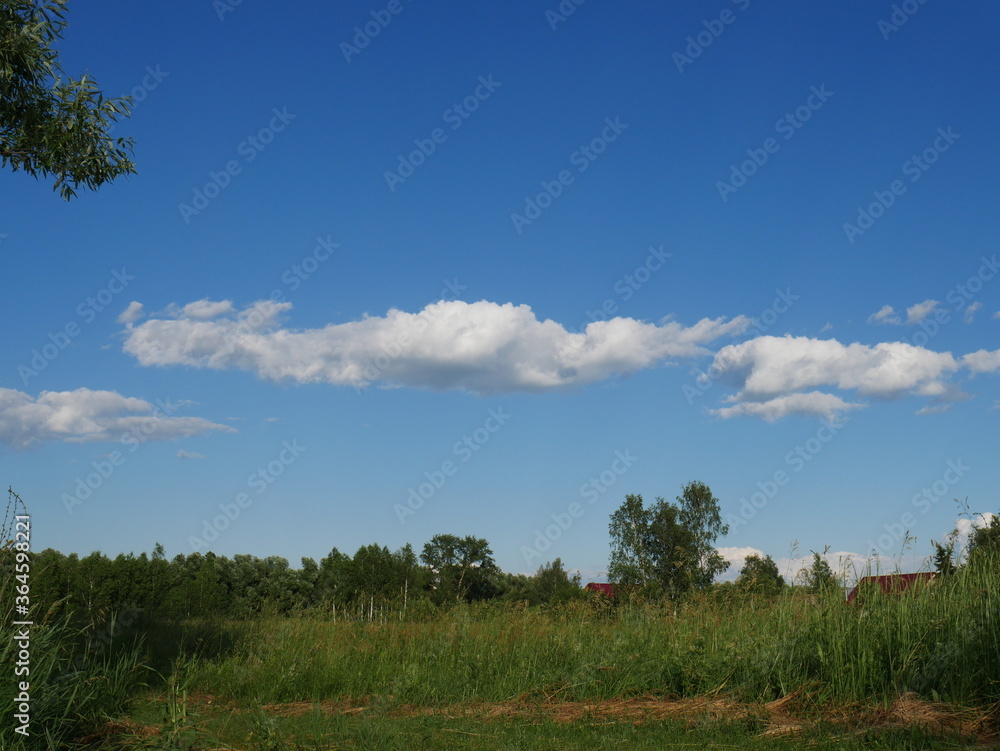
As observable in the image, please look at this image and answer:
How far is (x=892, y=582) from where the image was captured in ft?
28.9

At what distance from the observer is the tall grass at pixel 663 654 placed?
24.3 feet

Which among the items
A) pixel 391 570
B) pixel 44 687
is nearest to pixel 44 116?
pixel 44 687

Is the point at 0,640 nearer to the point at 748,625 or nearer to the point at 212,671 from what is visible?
the point at 212,671

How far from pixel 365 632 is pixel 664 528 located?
48.7m

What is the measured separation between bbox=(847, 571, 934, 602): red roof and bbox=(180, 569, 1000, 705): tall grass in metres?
0.20

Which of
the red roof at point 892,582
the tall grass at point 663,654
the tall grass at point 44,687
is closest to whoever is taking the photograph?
the tall grass at point 44,687

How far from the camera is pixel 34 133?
8352mm

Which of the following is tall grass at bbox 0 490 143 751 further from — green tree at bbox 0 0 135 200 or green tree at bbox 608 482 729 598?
green tree at bbox 608 482 729 598

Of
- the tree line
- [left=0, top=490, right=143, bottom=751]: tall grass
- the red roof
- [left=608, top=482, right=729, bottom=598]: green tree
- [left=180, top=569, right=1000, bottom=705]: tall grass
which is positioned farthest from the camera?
[left=608, top=482, right=729, bottom=598]: green tree

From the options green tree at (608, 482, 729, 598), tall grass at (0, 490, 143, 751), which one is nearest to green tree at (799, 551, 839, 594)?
tall grass at (0, 490, 143, 751)

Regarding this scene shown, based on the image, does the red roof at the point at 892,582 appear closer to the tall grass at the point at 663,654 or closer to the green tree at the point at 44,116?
the tall grass at the point at 663,654

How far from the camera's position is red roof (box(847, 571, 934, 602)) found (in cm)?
869

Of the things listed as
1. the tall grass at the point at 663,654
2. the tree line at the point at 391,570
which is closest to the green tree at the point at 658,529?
the tree line at the point at 391,570

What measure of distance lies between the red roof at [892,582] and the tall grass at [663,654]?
0.20 meters
